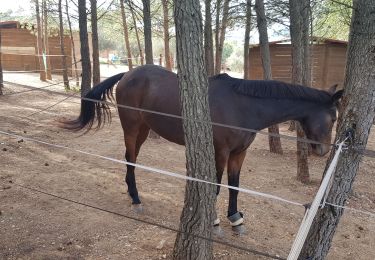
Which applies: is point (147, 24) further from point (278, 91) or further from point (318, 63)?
point (318, 63)

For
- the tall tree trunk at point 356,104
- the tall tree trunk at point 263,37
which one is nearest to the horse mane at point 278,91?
the tall tree trunk at point 356,104

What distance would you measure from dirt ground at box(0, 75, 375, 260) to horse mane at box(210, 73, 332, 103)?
146 centimetres

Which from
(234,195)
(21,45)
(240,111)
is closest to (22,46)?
(21,45)

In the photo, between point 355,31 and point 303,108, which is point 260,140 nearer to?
point 303,108

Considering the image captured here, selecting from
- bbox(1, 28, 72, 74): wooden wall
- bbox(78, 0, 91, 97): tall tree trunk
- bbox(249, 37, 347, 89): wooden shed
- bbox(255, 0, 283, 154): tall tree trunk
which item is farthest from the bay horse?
bbox(1, 28, 72, 74): wooden wall

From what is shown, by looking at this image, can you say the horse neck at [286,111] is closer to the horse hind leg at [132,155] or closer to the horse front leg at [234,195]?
the horse front leg at [234,195]

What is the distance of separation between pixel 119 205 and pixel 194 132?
218cm

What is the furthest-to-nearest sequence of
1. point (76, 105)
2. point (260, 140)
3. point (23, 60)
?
point (23, 60) → point (76, 105) → point (260, 140)

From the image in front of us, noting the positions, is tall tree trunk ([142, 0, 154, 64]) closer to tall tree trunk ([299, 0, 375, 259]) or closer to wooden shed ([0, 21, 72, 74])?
tall tree trunk ([299, 0, 375, 259])

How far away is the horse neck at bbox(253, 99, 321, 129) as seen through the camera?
3.70 m

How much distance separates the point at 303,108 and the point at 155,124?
1.72 m

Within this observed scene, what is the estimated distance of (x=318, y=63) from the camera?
1498 centimetres

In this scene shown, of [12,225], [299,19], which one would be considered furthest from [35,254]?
[299,19]

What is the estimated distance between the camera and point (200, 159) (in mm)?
2473
